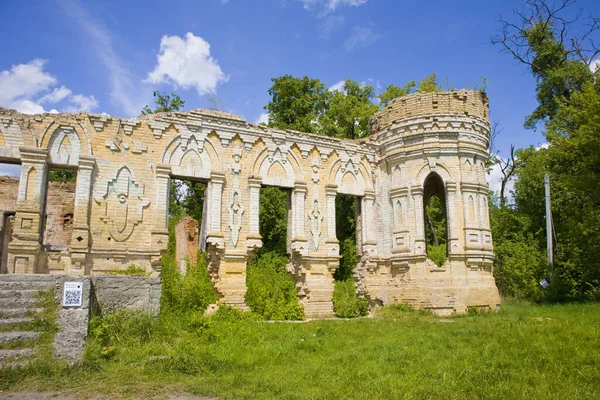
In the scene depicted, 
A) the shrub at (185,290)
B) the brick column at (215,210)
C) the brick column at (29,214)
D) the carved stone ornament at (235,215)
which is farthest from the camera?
the carved stone ornament at (235,215)

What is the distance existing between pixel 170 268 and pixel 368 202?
6721mm

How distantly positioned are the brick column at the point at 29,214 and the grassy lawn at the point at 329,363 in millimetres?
4245

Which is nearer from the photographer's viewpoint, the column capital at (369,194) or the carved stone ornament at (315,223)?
the carved stone ornament at (315,223)

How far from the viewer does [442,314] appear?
1381cm

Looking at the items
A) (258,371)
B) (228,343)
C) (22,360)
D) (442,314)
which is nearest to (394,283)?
(442,314)

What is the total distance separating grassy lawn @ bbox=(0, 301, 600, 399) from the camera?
5679mm

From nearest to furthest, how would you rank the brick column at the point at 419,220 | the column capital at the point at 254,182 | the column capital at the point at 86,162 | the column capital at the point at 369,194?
the column capital at the point at 86,162
the column capital at the point at 254,182
the brick column at the point at 419,220
the column capital at the point at 369,194

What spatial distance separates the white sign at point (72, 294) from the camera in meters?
6.92

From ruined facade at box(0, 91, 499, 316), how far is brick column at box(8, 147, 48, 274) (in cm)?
2

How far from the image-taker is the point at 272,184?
14.4 metres

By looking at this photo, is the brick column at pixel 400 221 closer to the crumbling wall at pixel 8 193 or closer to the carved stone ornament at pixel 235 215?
the carved stone ornament at pixel 235 215

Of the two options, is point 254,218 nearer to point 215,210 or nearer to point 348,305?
point 215,210

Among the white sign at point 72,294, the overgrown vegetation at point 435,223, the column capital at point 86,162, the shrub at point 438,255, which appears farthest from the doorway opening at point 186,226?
the overgrown vegetation at point 435,223

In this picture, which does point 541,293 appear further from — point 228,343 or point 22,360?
point 22,360
